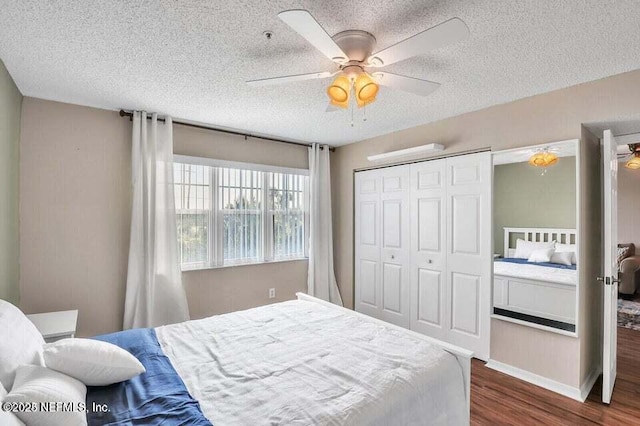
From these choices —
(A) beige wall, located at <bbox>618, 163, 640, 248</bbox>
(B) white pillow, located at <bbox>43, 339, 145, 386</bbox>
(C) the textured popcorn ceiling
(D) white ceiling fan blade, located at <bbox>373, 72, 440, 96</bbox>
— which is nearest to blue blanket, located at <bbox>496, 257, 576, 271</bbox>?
(C) the textured popcorn ceiling

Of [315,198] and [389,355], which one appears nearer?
[389,355]

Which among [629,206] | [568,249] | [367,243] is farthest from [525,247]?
[629,206]

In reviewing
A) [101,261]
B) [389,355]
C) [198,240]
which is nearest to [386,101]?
[389,355]

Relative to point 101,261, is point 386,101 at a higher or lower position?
higher

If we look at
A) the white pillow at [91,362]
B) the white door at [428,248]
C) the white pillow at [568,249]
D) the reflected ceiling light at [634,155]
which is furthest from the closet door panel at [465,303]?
the white pillow at [91,362]

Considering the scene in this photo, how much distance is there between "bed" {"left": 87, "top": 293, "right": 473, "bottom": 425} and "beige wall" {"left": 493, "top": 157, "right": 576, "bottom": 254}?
5.39ft

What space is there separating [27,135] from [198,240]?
5.66 ft

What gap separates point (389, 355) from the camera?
67.8 inches

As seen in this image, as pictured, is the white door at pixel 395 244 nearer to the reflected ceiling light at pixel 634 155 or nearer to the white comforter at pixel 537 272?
the white comforter at pixel 537 272

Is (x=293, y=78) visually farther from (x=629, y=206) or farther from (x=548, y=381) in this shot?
(x=629, y=206)

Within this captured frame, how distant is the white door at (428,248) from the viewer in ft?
11.0

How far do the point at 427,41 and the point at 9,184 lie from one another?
3.04 meters

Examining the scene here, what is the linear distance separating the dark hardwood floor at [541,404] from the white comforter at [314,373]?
833mm

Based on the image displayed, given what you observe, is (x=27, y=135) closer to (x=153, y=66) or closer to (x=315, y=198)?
(x=153, y=66)
